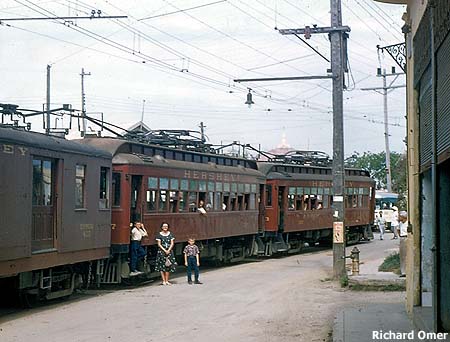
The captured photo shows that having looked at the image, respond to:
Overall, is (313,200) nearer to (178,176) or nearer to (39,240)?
(178,176)

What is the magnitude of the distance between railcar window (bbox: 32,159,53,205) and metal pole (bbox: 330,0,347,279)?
903cm

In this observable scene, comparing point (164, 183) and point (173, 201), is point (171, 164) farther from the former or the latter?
point (173, 201)

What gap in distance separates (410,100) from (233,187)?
1440cm

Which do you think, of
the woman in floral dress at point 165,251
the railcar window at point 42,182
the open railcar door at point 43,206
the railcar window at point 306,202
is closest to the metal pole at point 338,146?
the woman in floral dress at point 165,251

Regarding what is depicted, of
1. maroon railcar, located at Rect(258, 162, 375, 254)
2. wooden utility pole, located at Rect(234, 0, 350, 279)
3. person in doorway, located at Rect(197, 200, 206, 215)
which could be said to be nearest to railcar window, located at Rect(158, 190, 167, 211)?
person in doorway, located at Rect(197, 200, 206, 215)

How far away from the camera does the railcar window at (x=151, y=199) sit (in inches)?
816

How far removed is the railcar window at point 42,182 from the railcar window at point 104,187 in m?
2.53

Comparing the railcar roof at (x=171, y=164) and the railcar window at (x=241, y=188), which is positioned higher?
the railcar roof at (x=171, y=164)

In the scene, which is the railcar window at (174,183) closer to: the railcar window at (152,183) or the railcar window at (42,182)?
the railcar window at (152,183)

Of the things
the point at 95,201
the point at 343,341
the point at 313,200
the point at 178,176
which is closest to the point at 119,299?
the point at 95,201

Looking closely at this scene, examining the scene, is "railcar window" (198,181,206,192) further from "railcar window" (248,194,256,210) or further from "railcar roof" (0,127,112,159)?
"railcar roof" (0,127,112,159)

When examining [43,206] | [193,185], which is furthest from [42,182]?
[193,185]

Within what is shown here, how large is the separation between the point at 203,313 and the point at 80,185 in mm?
3797

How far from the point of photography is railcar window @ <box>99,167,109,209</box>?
1838 centimetres
